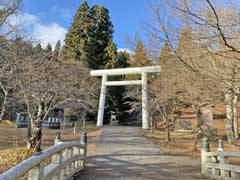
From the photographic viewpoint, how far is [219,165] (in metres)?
5.62

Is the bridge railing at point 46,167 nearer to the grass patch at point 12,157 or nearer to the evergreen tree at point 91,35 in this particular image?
the grass patch at point 12,157

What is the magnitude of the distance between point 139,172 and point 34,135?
3.65m

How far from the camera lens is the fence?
514 centimetres

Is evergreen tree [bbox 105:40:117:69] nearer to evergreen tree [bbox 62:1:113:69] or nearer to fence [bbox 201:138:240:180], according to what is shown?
evergreen tree [bbox 62:1:113:69]

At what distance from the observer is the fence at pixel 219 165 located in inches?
202

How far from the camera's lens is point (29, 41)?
7734mm

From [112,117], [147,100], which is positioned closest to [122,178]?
[147,100]

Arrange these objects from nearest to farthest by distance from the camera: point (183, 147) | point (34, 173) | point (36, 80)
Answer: point (34, 173) → point (36, 80) → point (183, 147)

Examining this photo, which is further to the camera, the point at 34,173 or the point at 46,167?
the point at 46,167

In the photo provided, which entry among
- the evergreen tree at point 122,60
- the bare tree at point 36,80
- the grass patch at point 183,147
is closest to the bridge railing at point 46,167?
the bare tree at point 36,80

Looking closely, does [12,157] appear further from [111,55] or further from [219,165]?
[111,55]

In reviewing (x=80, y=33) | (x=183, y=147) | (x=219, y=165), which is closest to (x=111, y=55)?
(x=80, y=33)

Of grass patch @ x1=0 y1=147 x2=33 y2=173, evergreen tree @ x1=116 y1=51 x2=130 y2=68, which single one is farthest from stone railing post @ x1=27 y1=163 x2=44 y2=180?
evergreen tree @ x1=116 y1=51 x2=130 y2=68

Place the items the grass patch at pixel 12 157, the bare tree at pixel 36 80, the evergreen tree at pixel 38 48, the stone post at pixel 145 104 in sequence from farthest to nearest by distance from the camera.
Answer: the stone post at pixel 145 104, the evergreen tree at pixel 38 48, the bare tree at pixel 36 80, the grass patch at pixel 12 157
